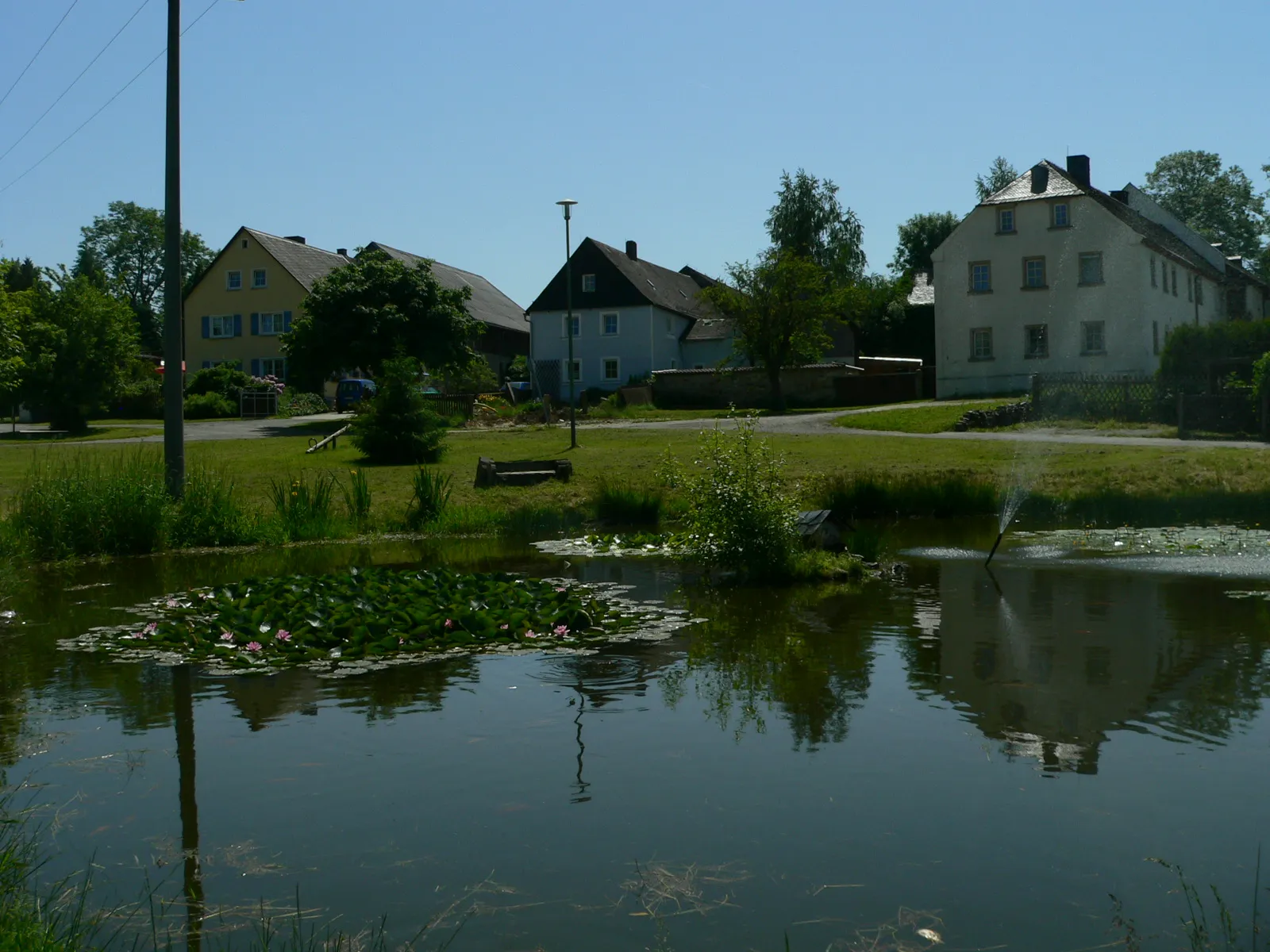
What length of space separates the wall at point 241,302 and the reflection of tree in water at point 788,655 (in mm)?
62351

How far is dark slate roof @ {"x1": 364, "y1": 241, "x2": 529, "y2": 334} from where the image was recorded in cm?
7862

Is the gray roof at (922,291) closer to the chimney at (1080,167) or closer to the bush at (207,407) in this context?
the chimney at (1080,167)

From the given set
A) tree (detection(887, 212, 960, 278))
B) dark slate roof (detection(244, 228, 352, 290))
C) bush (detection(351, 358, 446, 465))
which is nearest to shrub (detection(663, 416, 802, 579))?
bush (detection(351, 358, 446, 465))

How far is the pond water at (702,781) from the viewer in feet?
17.8

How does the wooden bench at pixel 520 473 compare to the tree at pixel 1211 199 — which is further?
the tree at pixel 1211 199

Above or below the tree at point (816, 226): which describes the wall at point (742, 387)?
below

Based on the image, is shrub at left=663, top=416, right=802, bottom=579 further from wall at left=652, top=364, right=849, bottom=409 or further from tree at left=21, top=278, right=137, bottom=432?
tree at left=21, top=278, right=137, bottom=432

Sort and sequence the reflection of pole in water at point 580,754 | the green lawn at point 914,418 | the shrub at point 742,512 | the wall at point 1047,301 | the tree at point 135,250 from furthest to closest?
1. the tree at point 135,250
2. the wall at point 1047,301
3. the green lawn at point 914,418
4. the shrub at point 742,512
5. the reflection of pole in water at point 580,754

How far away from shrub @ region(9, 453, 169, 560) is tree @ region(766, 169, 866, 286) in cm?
6739

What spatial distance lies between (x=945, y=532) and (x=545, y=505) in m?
8.05

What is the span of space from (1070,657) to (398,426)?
74.1 feet

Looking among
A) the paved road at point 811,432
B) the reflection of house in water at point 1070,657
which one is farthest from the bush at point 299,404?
the reflection of house in water at point 1070,657

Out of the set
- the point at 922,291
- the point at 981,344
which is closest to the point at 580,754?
the point at 981,344

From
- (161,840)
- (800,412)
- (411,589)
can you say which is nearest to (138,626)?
(411,589)
